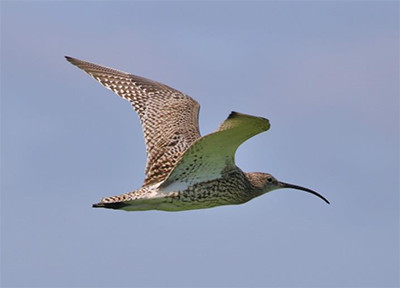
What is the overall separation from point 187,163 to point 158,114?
3362mm

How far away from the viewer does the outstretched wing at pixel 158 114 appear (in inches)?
723

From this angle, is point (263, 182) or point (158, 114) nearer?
point (263, 182)

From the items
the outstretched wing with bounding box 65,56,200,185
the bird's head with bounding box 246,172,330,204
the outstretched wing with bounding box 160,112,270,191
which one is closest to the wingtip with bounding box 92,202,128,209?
the outstretched wing with bounding box 160,112,270,191

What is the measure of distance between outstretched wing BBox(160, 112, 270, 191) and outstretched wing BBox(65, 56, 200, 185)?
3.00 feet

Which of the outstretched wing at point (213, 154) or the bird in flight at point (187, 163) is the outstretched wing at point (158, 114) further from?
the outstretched wing at point (213, 154)

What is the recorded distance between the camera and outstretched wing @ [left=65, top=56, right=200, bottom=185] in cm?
1838

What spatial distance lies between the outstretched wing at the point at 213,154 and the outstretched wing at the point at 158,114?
3.00 feet

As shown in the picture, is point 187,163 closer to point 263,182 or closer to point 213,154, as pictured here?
A: point 213,154

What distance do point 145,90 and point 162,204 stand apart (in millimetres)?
4521

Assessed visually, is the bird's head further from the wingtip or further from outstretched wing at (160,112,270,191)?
the wingtip

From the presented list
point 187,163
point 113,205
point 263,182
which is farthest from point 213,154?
point 263,182

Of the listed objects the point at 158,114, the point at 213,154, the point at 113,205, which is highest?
the point at 158,114

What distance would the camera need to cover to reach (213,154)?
53.9 ft

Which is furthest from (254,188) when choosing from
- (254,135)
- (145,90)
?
(145,90)
